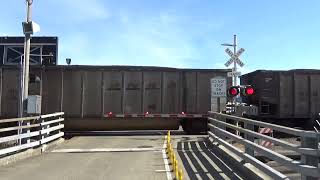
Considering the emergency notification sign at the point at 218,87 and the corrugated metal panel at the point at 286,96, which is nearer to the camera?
the emergency notification sign at the point at 218,87

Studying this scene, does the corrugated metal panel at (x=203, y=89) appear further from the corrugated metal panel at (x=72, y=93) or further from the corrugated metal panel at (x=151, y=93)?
the corrugated metal panel at (x=72, y=93)

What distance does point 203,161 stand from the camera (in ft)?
45.3

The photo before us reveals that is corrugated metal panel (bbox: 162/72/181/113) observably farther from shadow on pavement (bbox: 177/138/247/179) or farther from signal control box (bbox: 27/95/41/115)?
signal control box (bbox: 27/95/41/115)

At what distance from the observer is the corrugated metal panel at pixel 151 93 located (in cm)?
2694

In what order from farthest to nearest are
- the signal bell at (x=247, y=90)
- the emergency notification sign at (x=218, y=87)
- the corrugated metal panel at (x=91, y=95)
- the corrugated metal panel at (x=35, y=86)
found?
the corrugated metal panel at (x=91, y=95), the corrugated metal panel at (x=35, y=86), the emergency notification sign at (x=218, y=87), the signal bell at (x=247, y=90)

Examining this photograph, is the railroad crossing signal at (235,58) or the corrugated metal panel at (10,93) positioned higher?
the railroad crossing signal at (235,58)

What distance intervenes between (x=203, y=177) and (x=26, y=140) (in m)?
7.82

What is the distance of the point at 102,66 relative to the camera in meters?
26.8

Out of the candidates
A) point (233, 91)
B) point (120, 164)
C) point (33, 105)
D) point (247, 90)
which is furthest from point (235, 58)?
point (120, 164)

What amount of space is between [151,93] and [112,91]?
1.95 meters

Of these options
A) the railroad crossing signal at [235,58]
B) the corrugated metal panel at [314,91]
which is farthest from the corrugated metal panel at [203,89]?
the corrugated metal panel at [314,91]

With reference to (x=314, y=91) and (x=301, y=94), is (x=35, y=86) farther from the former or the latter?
(x=314, y=91)

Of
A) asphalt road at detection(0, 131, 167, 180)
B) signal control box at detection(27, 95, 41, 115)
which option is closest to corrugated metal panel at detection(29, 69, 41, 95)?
asphalt road at detection(0, 131, 167, 180)

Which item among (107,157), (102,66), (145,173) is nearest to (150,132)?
(102,66)
